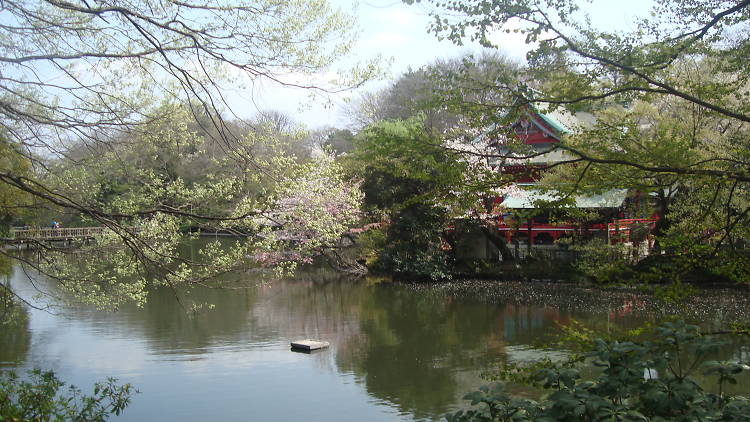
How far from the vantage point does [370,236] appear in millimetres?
16375

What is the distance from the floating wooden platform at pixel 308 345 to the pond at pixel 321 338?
207 millimetres

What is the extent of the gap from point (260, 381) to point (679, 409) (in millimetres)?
5654

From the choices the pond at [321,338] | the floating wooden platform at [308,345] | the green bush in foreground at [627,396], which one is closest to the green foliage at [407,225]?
the pond at [321,338]

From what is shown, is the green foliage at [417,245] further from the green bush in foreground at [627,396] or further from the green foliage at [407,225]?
the green bush in foreground at [627,396]

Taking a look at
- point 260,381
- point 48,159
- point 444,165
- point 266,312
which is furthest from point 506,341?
point 48,159

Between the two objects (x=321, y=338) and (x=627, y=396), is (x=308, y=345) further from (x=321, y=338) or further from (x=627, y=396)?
(x=627, y=396)

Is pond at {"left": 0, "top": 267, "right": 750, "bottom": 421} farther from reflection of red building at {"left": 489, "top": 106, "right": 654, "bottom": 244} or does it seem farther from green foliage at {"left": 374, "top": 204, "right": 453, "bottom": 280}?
reflection of red building at {"left": 489, "top": 106, "right": 654, "bottom": 244}

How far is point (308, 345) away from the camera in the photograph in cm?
891

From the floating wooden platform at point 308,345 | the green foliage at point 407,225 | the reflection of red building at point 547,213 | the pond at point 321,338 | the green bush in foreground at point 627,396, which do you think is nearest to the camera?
the green bush in foreground at point 627,396

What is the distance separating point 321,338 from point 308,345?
1050mm

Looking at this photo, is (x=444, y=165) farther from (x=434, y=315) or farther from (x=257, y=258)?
(x=257, y=258)

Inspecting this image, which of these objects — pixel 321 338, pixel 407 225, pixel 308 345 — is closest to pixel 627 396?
pixel 308 345

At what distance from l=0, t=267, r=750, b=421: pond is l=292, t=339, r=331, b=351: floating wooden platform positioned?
207 mm

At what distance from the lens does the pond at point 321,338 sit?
6797 mm
